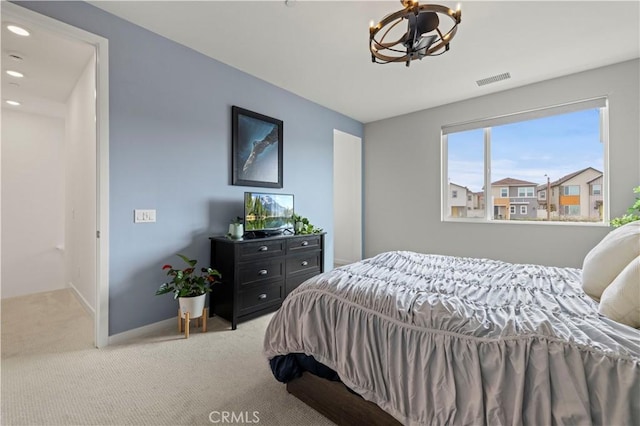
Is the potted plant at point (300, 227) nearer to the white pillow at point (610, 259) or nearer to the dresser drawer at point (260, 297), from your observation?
the dresser drawer at point (260, 297)

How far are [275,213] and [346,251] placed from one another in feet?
8.67

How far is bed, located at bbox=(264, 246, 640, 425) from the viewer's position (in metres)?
0.93

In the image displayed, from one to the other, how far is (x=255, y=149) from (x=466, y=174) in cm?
311

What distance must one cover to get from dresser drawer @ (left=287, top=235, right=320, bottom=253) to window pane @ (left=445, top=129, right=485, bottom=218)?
223 cm

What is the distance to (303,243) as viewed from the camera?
338cm

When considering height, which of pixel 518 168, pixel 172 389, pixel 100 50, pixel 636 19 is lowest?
pixel 172 389

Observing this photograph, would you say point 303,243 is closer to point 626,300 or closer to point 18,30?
point 626,300

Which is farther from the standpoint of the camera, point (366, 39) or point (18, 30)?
point (366, 39)

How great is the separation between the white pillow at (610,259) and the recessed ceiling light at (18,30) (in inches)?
169

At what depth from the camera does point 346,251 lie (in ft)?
18.5

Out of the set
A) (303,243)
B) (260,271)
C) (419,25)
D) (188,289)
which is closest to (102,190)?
(188,289)

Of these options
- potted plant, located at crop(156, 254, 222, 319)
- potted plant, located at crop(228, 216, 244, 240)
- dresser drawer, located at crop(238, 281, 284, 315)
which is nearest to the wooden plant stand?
potted plant, located at crop(156, 254, 222, 319)

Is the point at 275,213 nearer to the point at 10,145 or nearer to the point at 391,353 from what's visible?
the point at 391,353

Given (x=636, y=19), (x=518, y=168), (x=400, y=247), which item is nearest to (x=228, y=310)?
(x=400, y=247)
